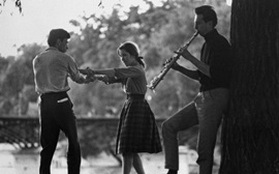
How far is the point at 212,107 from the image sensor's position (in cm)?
766

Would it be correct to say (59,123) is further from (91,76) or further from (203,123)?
(203,123)

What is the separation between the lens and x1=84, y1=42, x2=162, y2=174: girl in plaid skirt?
8.88 meters

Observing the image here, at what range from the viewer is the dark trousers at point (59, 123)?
880cm

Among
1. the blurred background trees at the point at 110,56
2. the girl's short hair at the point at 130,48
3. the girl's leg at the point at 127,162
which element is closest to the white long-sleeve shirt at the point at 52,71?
the girl's short hair at the point at 130,48

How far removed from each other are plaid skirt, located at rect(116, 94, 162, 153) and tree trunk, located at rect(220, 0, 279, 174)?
139cm

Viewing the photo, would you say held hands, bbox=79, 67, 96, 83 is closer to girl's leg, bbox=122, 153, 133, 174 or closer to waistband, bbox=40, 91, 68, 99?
waistband, bbox=40, 91, 68, 99

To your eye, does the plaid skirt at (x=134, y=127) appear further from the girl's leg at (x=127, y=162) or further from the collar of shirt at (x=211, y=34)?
the collar of shirt at (x=211, y=34)

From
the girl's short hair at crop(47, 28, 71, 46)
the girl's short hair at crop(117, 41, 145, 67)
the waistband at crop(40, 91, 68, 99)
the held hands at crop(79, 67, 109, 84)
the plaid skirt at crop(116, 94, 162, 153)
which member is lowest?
the plaid skirt at crop(116, 94, 162, 153)

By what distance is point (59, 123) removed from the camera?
886cm

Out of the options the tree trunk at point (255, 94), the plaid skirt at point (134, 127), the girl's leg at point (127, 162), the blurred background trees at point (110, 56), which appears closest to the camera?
the tree trunk at point (255, 94)

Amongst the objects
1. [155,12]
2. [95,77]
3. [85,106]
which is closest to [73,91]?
[85,106]

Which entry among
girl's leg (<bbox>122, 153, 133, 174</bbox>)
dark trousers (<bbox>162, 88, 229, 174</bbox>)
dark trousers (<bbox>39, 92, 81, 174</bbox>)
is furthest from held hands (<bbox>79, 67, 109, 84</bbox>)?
dark trousers (<bbox>162, 88, 229, 174</bbox>)

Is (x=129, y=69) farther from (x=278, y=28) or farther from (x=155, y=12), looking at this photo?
(x=155, y=12)

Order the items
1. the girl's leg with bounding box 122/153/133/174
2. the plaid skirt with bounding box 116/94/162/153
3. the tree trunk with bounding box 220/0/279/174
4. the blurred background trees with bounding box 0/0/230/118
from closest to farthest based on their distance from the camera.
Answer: the tree trunk with bounding box 220/0/279/174
the girl's leg with bounding box 122/153/133/174
the plaid skirt with bounding box 116/94/162/153
the blurred background trees with bounding box 0/0/230/118
